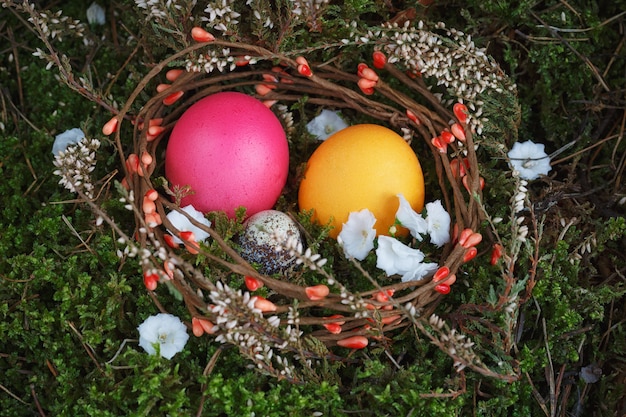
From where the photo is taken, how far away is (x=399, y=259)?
149 cm

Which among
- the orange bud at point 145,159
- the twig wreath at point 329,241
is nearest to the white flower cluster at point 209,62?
the twig wreath at point 329,241

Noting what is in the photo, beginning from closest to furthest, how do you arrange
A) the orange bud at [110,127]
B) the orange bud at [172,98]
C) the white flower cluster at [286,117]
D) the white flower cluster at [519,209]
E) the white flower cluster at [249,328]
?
1. the white flower cluster at [249,328]
2. the white flower cluster at [519,209]
3. the orange bud at [110,127]
4. the orange bud at [172,98]
5. the white flower cluster at [286,117]

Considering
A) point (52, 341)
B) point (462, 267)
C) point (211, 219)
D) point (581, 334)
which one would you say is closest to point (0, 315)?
point (52, 341)

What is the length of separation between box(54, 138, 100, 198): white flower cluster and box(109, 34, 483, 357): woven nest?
0.08 metres

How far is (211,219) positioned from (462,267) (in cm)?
60

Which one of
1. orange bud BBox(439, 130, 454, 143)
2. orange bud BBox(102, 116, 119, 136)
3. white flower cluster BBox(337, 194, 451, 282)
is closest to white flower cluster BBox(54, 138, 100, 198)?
orange bud BBox(102, 116, 119, 136)

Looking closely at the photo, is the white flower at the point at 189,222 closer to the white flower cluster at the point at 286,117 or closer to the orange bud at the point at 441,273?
the white flower cluster at the point at 286,117

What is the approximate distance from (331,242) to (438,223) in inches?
10.2

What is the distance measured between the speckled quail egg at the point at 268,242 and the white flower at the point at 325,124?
33 centimetres

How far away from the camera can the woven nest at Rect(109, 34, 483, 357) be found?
4.32 feet

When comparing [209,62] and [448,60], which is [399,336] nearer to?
[448,60]

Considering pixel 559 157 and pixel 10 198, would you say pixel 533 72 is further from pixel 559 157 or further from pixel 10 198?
pixel 10 198

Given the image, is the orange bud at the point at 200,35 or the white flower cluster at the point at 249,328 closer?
the white flower cluster at the point at 249,328

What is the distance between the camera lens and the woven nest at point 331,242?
132 cm
